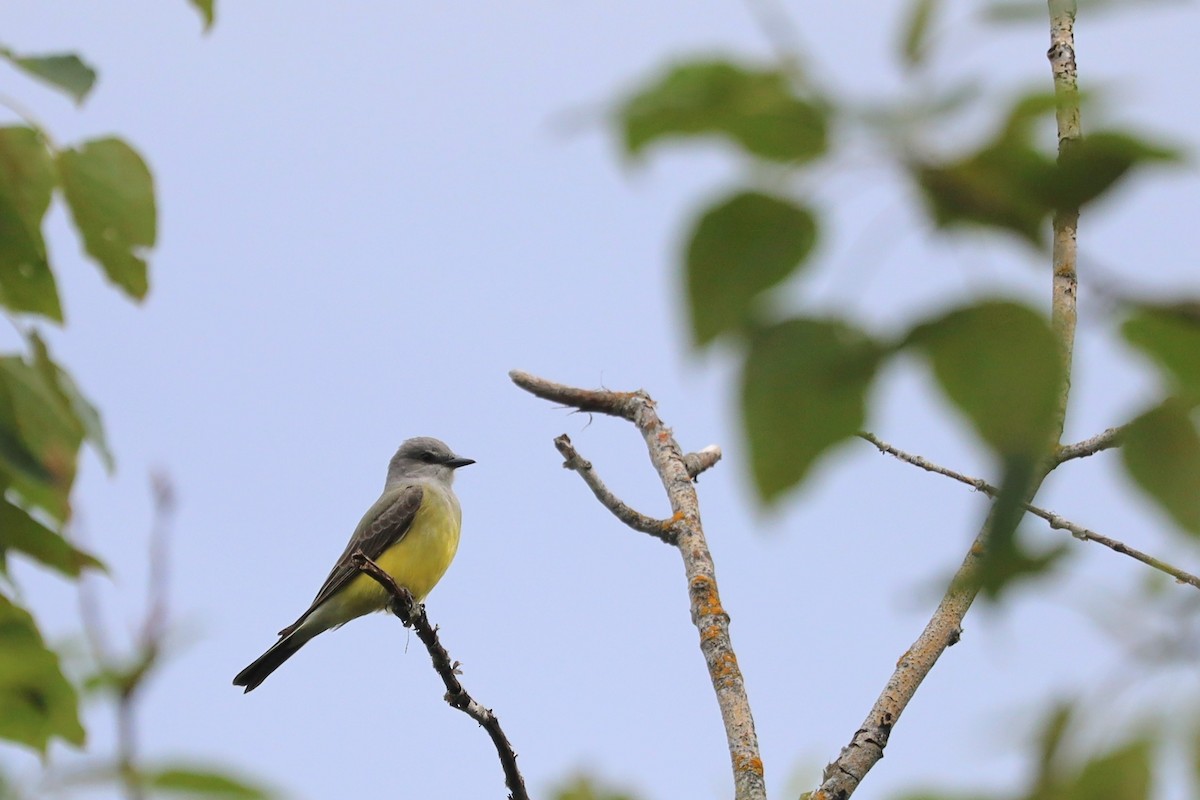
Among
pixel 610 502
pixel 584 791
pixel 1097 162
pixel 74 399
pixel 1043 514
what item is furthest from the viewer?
pixel 610 502

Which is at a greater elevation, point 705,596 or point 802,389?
point 705,596

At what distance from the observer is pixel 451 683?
19.4 feet

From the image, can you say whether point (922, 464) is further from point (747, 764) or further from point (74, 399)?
point (74, 399)

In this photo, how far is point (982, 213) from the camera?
39.0 inches

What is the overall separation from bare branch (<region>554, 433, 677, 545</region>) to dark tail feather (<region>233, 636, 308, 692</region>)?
5.46m

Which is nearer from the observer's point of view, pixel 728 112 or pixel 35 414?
pixel 728 112

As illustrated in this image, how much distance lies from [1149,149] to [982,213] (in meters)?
0.13

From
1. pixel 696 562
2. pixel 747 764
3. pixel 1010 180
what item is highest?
pixel 696 562

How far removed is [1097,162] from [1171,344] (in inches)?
7.3

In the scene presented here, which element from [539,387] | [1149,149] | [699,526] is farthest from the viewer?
[539,387]

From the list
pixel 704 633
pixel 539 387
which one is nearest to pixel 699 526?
pixel 704 633

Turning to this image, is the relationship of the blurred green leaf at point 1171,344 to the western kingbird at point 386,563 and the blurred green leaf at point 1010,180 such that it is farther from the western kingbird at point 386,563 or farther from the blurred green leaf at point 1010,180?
the western kingbird at point 386,563

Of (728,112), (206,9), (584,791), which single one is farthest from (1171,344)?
(206,9)

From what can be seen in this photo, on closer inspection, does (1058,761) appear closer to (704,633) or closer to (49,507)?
(49,507)
